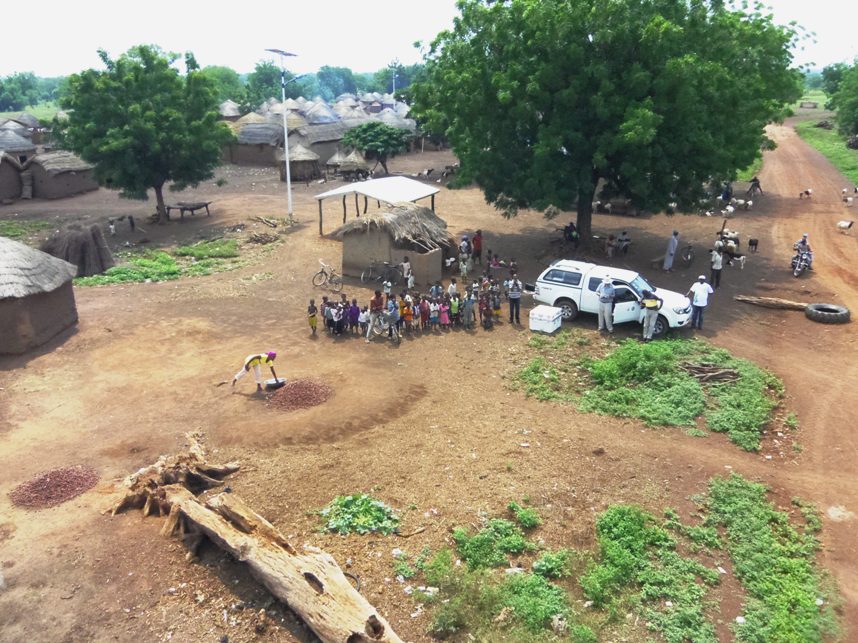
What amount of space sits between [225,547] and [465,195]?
3073 cm

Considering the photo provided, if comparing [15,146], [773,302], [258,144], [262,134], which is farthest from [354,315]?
[15,146]

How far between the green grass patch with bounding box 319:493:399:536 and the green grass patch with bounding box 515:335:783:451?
5.06m

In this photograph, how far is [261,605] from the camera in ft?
26.7

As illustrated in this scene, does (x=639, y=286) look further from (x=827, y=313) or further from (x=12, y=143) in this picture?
(x=12, y=143)

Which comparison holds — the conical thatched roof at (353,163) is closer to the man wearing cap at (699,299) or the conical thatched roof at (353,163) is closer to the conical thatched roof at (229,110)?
the conical thatched roof at (229,110)

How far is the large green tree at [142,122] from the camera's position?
28.6 metres

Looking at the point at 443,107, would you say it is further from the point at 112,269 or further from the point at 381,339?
the point at 112,269

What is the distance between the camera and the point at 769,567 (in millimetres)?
8727

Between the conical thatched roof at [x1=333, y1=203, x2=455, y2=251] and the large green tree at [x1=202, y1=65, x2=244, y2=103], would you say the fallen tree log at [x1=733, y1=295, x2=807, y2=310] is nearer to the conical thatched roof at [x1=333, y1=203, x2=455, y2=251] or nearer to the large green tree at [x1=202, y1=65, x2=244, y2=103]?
the conical thatched roof at [x1=333, y1=203, x2=455, y2=251]

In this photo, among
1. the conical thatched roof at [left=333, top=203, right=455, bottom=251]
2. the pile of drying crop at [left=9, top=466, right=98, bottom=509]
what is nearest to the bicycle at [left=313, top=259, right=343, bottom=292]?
the conical thatched roof at [left=333, top=203, right=455, bottom=251]

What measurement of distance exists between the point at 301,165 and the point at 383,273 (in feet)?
78.2

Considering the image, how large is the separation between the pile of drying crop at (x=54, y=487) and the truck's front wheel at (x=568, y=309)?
39.4 ft

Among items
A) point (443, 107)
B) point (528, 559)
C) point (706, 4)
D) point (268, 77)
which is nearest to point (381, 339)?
point (528, 559)

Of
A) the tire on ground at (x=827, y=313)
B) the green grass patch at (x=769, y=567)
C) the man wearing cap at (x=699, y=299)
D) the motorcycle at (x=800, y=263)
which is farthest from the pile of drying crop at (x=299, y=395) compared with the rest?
the motorcycle at (x=800, y=263)
